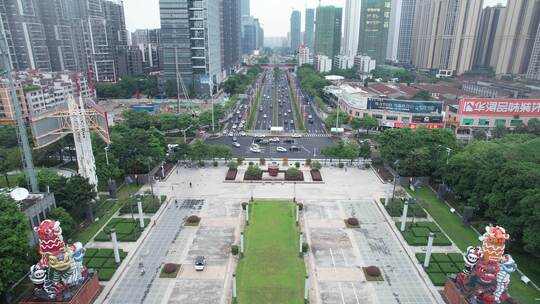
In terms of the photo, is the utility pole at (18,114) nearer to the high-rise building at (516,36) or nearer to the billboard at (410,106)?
the billboard at (410,106)

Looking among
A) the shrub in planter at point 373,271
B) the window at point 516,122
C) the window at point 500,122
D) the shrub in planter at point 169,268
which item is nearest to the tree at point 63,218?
the shrub in planter at point 169,268

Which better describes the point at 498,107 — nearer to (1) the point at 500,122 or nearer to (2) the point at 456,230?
(1) the point at 500,122

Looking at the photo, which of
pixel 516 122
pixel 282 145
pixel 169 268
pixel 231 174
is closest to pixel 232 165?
pixel 231 174

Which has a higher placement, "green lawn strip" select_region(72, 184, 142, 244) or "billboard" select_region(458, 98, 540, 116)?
"billboard" select_region(458, 98, 540, 116)

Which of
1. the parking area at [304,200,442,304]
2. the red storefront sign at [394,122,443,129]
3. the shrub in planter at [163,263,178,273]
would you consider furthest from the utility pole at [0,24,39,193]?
the red storefront sign at [394,122,443,129]

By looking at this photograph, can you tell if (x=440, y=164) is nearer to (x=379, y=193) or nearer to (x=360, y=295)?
(x=379, y=193)

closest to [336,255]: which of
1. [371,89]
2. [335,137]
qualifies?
[335,137]

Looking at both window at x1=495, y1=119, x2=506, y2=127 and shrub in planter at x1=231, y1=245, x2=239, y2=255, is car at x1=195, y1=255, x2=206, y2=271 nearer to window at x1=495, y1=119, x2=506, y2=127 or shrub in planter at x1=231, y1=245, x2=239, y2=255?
shrub in planter at x1=231, y1=245, x2=239, y2=255
